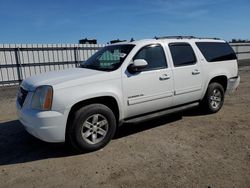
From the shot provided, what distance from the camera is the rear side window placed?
626 centimetres

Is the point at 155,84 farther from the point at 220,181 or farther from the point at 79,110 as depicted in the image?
the point at 220,181

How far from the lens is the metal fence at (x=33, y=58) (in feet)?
45.1

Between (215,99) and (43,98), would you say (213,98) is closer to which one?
(215,99)

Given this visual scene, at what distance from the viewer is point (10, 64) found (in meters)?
13.9

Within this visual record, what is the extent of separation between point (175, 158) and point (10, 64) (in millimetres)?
12364

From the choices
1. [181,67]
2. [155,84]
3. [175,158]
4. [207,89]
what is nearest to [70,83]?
[155,84]

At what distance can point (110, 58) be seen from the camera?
509 centimetres

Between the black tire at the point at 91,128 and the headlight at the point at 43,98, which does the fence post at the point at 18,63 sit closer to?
the headlight at the point at 43,98

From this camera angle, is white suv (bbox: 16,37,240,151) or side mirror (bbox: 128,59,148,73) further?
side mirror (bbox: 128,59,148,73)

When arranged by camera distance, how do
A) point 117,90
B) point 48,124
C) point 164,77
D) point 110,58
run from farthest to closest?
point 164,77, point 110,58, point 117,90, point 48,124

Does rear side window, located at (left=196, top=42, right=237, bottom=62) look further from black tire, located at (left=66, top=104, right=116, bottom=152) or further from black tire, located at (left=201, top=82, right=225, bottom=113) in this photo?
black tire, located at (left=66, top=104, right=116, bottom=152)

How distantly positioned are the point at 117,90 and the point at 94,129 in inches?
31.4

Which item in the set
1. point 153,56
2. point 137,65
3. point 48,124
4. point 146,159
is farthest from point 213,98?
point 48,124

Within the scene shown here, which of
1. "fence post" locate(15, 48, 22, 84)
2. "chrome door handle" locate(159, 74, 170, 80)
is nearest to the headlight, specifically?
"chrome door handle" locate(159, 74, 170, 80)
